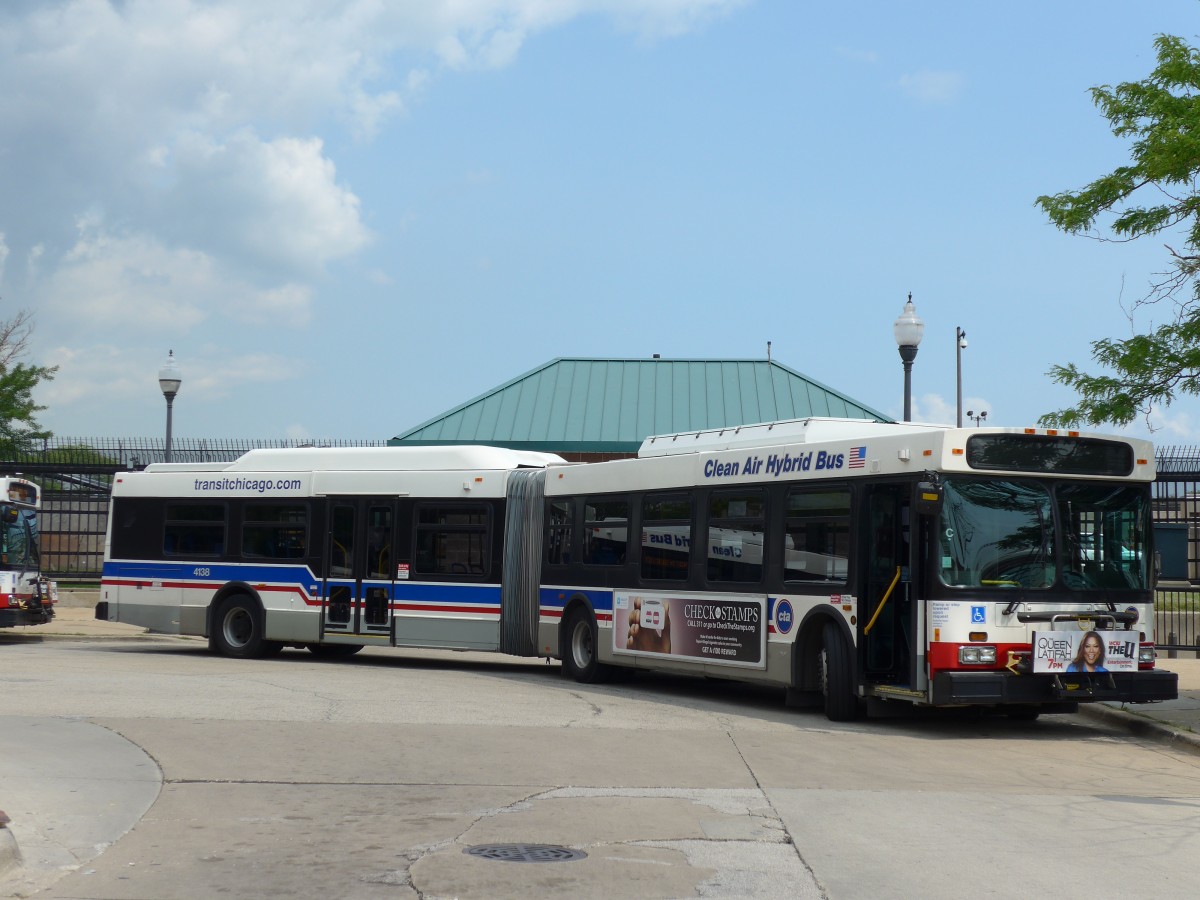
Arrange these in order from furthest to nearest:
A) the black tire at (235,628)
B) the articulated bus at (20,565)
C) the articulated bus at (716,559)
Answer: the articulated bus at (20,565) → the black tire at (235,628) → the articulated bus at (716,559)

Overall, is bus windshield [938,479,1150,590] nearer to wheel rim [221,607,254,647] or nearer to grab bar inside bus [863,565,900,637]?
grab bar inside bus [863,565,900,637]

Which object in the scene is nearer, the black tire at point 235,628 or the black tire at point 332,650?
the black tire at point 235,628

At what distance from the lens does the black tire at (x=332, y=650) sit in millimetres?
24258

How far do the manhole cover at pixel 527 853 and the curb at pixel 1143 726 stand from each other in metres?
7.90

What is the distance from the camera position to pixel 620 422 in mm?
34031

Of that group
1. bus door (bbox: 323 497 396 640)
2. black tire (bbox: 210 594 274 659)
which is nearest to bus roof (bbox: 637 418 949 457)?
bus door (bbox: 323 497 396 640)

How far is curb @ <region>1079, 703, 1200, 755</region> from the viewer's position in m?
13.9

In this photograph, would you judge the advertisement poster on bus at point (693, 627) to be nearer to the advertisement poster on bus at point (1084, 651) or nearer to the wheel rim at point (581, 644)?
the wheel rim at point (581, 644)

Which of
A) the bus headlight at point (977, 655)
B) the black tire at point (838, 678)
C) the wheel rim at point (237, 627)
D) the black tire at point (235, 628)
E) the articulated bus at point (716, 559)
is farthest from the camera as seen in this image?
the wheel rim at point (237, 627)

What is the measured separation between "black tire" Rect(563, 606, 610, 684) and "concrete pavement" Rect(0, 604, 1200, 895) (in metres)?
6.47

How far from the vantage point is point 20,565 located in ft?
82.5

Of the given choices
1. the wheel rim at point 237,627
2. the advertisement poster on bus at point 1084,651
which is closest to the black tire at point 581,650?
the wheel rim at point 237,627

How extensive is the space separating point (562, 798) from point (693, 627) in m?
7.76

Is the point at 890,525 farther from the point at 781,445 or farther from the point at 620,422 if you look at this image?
the point at 620,422
